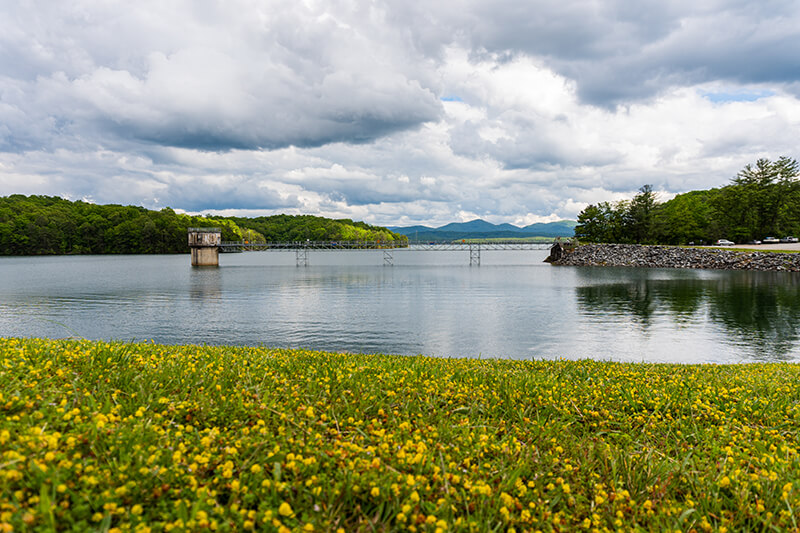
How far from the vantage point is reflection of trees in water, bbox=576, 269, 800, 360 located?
29.8m

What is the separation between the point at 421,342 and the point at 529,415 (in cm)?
2116

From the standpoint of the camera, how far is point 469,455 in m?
Result: 4.69

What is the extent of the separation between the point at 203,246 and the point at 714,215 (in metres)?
152

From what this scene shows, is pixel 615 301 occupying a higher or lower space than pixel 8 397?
lower

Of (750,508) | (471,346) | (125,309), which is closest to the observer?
(750,508)

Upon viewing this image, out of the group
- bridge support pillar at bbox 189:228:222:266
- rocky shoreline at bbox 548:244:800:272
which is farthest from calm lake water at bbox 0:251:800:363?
bridge support pillar at bbox 189:228:222:266

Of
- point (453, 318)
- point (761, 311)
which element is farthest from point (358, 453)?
point (761, 311)

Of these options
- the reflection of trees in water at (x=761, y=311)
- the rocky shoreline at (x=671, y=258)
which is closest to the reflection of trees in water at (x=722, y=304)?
the reflection of trees in water at (x=761, y=311)

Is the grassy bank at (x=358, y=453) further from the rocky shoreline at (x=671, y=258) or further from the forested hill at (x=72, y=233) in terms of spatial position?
the forested hill at (x=72, y=233)

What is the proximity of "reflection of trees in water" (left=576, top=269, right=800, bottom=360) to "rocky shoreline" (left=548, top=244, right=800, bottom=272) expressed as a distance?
45.7ft

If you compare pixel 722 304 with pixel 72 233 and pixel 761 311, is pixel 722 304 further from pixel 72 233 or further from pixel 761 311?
pixel 72 233

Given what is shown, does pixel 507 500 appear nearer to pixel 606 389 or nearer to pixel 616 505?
pixel 616 505

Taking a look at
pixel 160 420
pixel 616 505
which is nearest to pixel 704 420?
pixel 616 505

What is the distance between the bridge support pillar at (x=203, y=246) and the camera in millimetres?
123938
